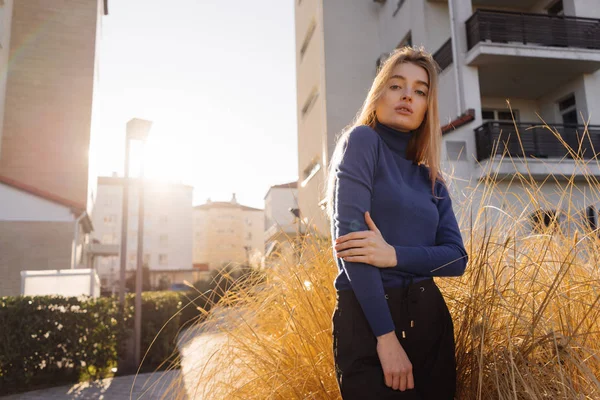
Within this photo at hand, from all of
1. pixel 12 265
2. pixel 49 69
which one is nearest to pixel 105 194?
pixel 49 69

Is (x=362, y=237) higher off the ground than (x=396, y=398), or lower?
higher

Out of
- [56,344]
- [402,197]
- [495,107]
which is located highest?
[495,107]

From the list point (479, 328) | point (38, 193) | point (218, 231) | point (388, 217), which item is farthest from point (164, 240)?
point (388, 217)

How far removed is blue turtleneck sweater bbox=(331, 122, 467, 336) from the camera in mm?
1344

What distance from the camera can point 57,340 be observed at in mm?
6586

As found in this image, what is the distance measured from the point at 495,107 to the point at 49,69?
13821mm

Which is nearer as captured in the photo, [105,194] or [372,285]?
[372,285]

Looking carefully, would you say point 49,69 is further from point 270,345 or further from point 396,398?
point 396,398

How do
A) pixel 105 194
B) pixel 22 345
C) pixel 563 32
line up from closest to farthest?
pixel 22 345, pixel 563 32, pixel 105 194

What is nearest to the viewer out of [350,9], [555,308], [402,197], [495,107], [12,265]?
[402,197]

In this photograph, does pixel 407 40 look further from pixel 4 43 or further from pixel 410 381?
pixel 410 381

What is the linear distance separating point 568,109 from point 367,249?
14.7 meters

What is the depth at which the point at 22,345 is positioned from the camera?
625 cm

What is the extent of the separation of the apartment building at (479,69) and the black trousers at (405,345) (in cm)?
801
